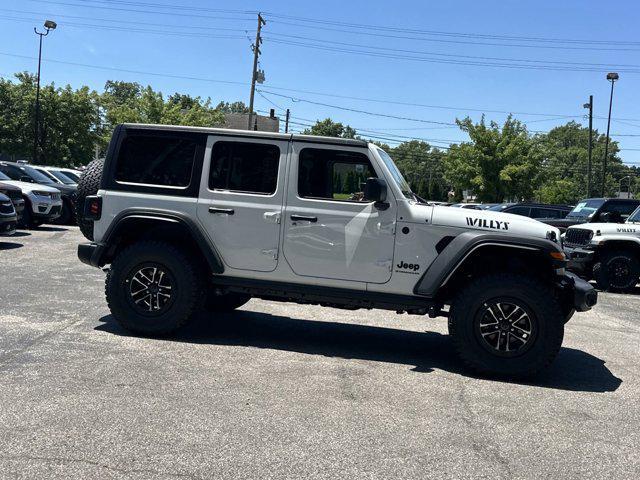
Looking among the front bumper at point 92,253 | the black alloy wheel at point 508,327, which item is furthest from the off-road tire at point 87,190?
the black alloy wheel at point 508,327

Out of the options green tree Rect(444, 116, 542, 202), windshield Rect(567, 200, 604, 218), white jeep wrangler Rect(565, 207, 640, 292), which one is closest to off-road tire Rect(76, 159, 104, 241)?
white jeep wrangler Rect(565, 207, 640, 292)

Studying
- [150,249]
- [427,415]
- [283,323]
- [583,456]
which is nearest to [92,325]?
[150,249]

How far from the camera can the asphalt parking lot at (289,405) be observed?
3412mm

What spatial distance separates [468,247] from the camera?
5188 mm

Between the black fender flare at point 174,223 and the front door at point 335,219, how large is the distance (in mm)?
705

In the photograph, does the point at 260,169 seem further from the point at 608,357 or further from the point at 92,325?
the point at 608,357

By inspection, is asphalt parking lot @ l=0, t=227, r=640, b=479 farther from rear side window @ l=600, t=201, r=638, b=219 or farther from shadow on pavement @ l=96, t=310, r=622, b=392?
rear side window @ l=600, t=201, r=638, b=219

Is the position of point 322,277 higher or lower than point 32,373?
higher

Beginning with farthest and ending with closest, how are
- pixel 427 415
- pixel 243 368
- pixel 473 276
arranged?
pixel 473 276
pixel 243 368
pixel 427 415

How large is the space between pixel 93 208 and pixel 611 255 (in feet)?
31.9

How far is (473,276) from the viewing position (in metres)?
5.52

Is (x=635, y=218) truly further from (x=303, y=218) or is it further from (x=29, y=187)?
(x=29, y=187)

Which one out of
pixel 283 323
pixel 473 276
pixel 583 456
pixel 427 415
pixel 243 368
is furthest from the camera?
pixel 283 323

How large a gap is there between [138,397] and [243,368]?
3.48ft
